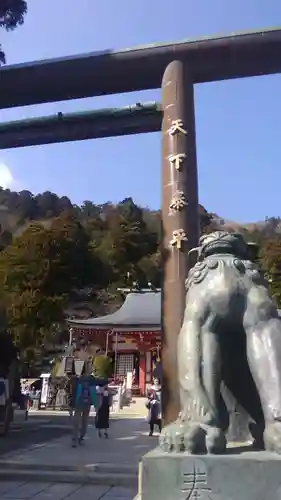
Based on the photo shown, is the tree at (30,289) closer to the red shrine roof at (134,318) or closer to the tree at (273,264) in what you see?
the red shrine roof at (134,318)

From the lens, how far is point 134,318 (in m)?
21.2

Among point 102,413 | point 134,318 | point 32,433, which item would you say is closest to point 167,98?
point 102,413

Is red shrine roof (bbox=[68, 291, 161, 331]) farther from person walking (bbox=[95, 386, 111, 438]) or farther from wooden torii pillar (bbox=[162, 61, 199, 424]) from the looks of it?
wooden torii pillar (bbox=[162, 61, 199, 424])

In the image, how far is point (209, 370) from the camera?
2221mm

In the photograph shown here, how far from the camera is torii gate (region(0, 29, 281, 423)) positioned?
18.4ft

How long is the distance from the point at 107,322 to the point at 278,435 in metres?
19.3

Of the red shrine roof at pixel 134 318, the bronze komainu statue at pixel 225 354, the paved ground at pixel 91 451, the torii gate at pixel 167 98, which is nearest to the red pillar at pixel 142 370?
the red shrine roof at pixel 134 318

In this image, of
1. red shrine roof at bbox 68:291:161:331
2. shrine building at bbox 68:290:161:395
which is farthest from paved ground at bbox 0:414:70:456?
shrine building at bbox 68:290:161:395

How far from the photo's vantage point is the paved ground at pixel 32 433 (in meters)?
7.68

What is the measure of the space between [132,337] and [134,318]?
0.81 m

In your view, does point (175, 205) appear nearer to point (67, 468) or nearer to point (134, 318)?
point (67, 468)

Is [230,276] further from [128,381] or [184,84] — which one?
[128,381]

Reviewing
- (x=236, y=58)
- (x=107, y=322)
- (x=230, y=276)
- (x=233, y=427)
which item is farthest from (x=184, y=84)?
(x=107, y=322)

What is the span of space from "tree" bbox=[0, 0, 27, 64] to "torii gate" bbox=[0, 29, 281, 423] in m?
1.03
